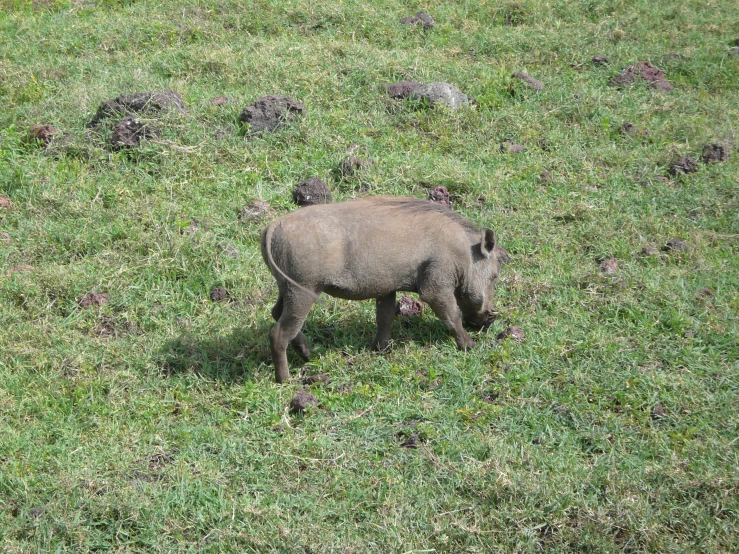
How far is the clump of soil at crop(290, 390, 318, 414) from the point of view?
5.06 m

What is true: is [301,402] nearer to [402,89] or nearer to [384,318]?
[384,318]

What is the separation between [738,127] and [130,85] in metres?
5.62

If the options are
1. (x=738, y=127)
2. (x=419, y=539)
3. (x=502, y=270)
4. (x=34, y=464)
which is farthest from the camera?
(x=738, y=127)

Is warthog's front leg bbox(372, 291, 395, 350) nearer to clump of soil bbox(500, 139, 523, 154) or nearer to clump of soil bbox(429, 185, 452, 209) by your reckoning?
clump of soil bbox(429, 185, 452, 209)

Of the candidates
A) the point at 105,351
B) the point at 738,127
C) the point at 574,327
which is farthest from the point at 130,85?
the point at 738,127

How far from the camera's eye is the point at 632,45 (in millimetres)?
9398

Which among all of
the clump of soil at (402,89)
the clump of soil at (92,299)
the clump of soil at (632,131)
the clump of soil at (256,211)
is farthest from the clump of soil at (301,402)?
the clump of soil at (632,131)

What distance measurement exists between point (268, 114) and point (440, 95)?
1616 mm

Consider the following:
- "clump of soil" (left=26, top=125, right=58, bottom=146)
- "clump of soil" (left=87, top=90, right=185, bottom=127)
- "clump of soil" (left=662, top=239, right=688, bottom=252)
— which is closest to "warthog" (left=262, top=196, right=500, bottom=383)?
"clump of soil" (left=662, top=239, right=688, bottom=252)

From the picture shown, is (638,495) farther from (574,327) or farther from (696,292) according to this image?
(696,292)

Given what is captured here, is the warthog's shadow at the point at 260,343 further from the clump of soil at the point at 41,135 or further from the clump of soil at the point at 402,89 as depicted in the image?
the clump of soil at the point at 402,89

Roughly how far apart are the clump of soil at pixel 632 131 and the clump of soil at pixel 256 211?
10.9 feet

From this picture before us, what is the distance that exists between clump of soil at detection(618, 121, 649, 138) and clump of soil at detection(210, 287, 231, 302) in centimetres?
401

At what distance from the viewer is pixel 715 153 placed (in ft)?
24.6
